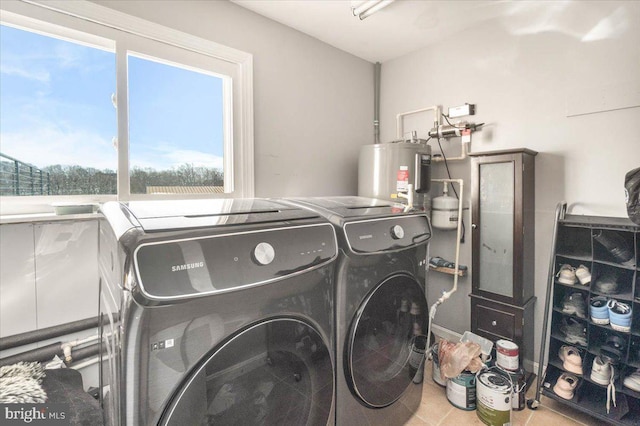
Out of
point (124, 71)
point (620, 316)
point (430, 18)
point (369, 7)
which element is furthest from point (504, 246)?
point (124, 71)

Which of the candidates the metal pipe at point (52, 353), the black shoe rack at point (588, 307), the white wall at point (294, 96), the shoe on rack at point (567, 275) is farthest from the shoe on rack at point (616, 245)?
the metal pipe at point (52, 353)

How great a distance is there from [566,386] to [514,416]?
0.33 m

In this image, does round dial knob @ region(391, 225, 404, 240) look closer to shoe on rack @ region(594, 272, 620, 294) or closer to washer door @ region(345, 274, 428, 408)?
washer door @ region(345, 274, 428, 408)

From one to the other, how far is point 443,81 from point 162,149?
225 cm

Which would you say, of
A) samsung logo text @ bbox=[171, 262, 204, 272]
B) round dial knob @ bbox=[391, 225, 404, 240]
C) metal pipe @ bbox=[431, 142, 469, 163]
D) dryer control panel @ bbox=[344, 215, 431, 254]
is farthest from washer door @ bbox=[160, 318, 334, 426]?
metal pipe @ bbox=[431, 142, 469, 163]

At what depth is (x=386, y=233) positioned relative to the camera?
4.29 feet

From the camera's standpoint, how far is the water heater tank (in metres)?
2.37

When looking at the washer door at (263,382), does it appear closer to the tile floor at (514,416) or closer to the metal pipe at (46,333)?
the tile floor at (514,416)

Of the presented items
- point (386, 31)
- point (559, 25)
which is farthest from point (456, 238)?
point (386, 31)

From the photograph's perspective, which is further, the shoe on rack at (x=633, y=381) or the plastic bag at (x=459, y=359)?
the plastic bag at (x=459, y=359)

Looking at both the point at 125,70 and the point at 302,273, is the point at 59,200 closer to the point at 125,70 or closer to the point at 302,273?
the point at 125,70

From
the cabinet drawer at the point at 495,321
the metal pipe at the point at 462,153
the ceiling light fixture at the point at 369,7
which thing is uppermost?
the ceiling light fixture at the point at 369,7

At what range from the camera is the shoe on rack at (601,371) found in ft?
5.21

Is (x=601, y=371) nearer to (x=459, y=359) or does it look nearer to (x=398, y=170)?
(x=459, y=359)
